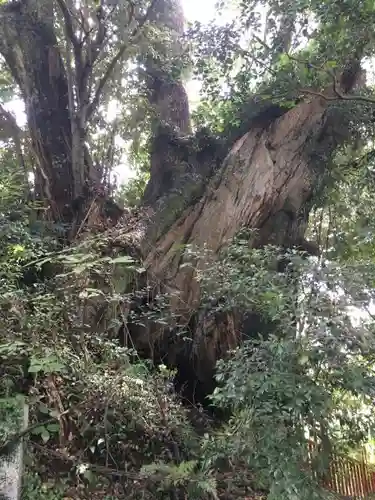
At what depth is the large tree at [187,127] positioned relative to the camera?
652cm

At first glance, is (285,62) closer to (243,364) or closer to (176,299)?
(176,299)

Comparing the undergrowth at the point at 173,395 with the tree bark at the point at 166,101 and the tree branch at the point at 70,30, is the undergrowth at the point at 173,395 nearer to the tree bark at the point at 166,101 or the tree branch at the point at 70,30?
the tree branch at the point at 70,30

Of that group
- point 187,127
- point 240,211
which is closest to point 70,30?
point 187,127

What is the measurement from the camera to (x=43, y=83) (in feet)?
26.5

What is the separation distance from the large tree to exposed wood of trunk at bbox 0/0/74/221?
0.02 m

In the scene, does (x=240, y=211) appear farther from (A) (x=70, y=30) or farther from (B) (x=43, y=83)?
(B) (x=43, y=83)

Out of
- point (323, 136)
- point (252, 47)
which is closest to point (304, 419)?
point (252, 47)

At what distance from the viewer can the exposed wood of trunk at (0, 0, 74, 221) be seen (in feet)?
24.5

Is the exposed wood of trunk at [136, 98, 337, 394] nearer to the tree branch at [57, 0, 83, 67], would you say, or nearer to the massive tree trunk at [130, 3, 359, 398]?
the massive tree trunk at [130, 3, 359, 398]

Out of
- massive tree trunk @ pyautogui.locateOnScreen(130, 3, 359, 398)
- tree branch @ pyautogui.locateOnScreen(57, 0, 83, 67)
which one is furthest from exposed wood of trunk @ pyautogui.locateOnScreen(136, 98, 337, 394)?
tree branch @ pyautogui.locateOnScreen(57, 0, 83, 67)

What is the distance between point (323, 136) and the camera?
26.6 ft

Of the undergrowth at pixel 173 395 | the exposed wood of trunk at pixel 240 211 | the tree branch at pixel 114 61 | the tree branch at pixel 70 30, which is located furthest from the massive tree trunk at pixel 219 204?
the tree branch at pixel 70 30

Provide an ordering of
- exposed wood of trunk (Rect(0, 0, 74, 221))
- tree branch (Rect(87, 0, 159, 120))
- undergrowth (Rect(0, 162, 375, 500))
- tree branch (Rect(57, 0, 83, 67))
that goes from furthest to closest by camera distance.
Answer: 1. exposed wood of trunk (Rect(0, 0, 74, 221))
2. tree branch (Rect(87, 0, 159, 120))
3. tree branch (Rect(57, 0, 83, 67))
4. undergrowth (Rect(0, 162, 375, 500))

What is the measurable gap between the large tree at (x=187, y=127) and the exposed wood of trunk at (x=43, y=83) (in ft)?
0.06
